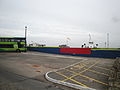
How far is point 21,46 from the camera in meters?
26.8

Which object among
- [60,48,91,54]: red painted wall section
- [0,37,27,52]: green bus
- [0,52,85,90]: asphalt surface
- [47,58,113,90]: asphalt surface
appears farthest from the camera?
[0,37,27,52]: green bus

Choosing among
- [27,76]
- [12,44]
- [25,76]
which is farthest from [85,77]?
[12,44]

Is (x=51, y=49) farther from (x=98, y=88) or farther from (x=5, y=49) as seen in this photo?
(x=98, y=88)

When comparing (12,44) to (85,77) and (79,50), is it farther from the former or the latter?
(85,77)

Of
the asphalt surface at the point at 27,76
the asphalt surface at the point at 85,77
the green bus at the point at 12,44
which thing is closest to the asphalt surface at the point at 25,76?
the asphalt surface at the point at 27,76

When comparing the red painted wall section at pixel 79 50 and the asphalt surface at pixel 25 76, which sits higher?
the red painted wall section at pixel 79 50

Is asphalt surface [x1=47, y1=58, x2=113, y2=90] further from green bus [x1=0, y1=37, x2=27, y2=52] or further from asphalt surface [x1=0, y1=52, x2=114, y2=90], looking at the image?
green bus [x1=0, y1=37, x2=27, y2=52]

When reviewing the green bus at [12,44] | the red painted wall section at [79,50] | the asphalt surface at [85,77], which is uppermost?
the green bus at [12,44]

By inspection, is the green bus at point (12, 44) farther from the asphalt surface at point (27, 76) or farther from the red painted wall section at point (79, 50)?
the asphalt surface at point (27, 76)

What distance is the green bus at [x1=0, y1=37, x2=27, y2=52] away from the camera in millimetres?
25500

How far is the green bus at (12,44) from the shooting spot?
25500 mm

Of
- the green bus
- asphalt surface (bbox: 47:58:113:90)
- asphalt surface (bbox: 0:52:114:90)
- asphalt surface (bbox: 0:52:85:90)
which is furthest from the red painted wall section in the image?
the green bus

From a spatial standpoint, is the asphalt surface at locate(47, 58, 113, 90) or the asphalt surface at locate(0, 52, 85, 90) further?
the asphalt surface at locate(47, 58, 113, 90)

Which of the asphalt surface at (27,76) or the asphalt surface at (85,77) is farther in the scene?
the asphalt surface at (85,77)
